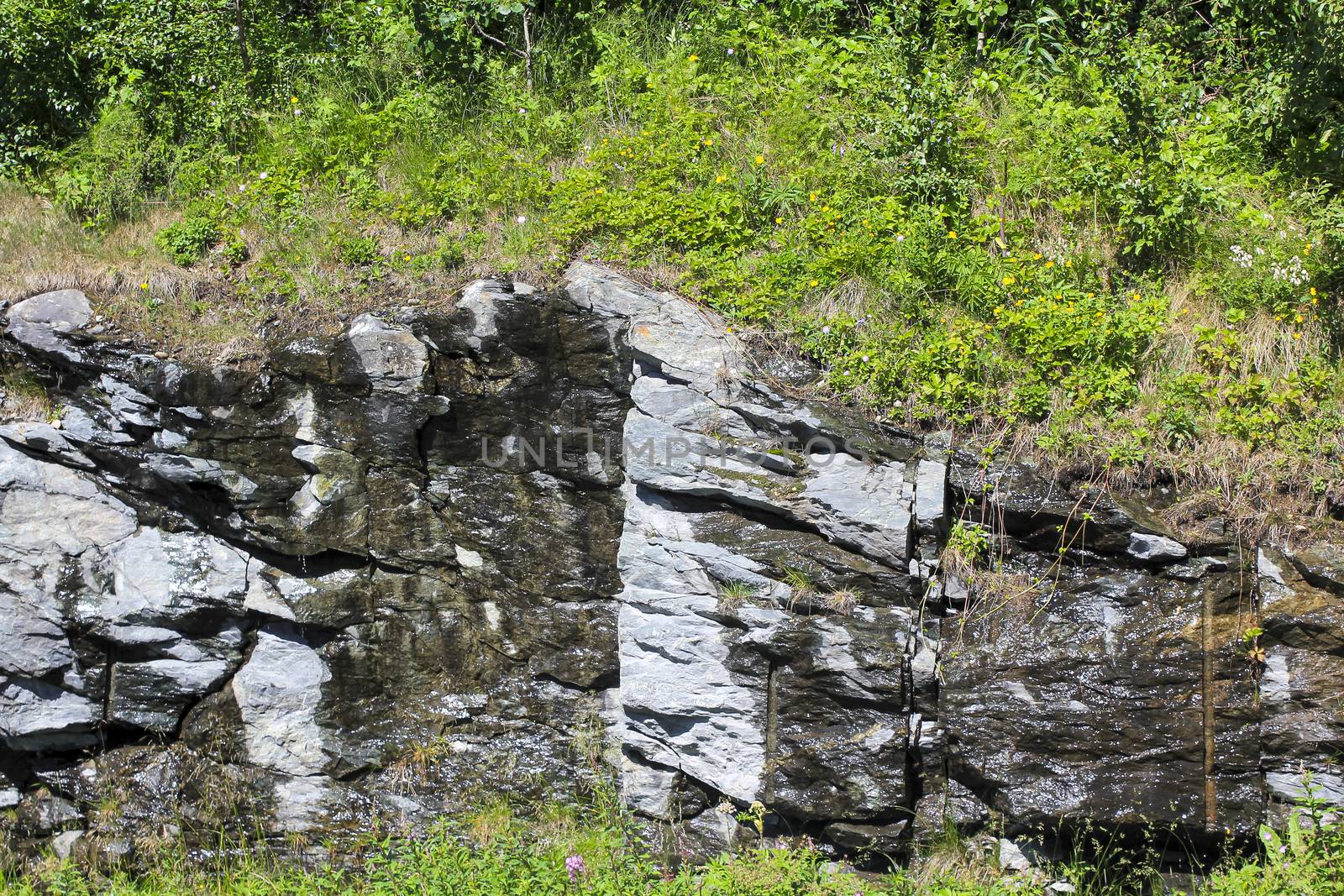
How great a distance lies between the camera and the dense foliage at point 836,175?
5324mm

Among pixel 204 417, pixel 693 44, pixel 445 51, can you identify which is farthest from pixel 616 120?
pixel 204 417

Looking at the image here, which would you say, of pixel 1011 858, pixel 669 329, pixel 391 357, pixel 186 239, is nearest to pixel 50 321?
pixel 186 239

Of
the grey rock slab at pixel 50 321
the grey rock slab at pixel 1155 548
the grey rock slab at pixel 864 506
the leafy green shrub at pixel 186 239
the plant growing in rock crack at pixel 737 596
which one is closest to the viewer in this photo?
the grey rock slab at pixel 1155 548

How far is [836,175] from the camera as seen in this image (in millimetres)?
6070

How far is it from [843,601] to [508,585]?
191 cm

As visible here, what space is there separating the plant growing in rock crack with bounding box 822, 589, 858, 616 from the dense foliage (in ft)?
3.23

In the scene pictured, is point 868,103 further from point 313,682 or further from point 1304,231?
point 313,682

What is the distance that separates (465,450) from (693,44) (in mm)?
3359

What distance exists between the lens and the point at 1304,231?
5.54 m

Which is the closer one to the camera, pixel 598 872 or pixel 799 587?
pixel 598 872

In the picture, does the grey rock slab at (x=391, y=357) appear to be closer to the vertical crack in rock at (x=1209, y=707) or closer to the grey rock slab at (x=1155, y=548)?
the grey rock slab at (x=1155, y=548)

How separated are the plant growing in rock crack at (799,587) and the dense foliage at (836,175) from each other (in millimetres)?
992

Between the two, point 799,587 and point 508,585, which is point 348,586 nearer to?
point 508,585

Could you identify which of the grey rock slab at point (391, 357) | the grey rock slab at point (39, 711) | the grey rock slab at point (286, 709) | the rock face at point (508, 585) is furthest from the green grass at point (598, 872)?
the grey rock slab at point (391, 357)
